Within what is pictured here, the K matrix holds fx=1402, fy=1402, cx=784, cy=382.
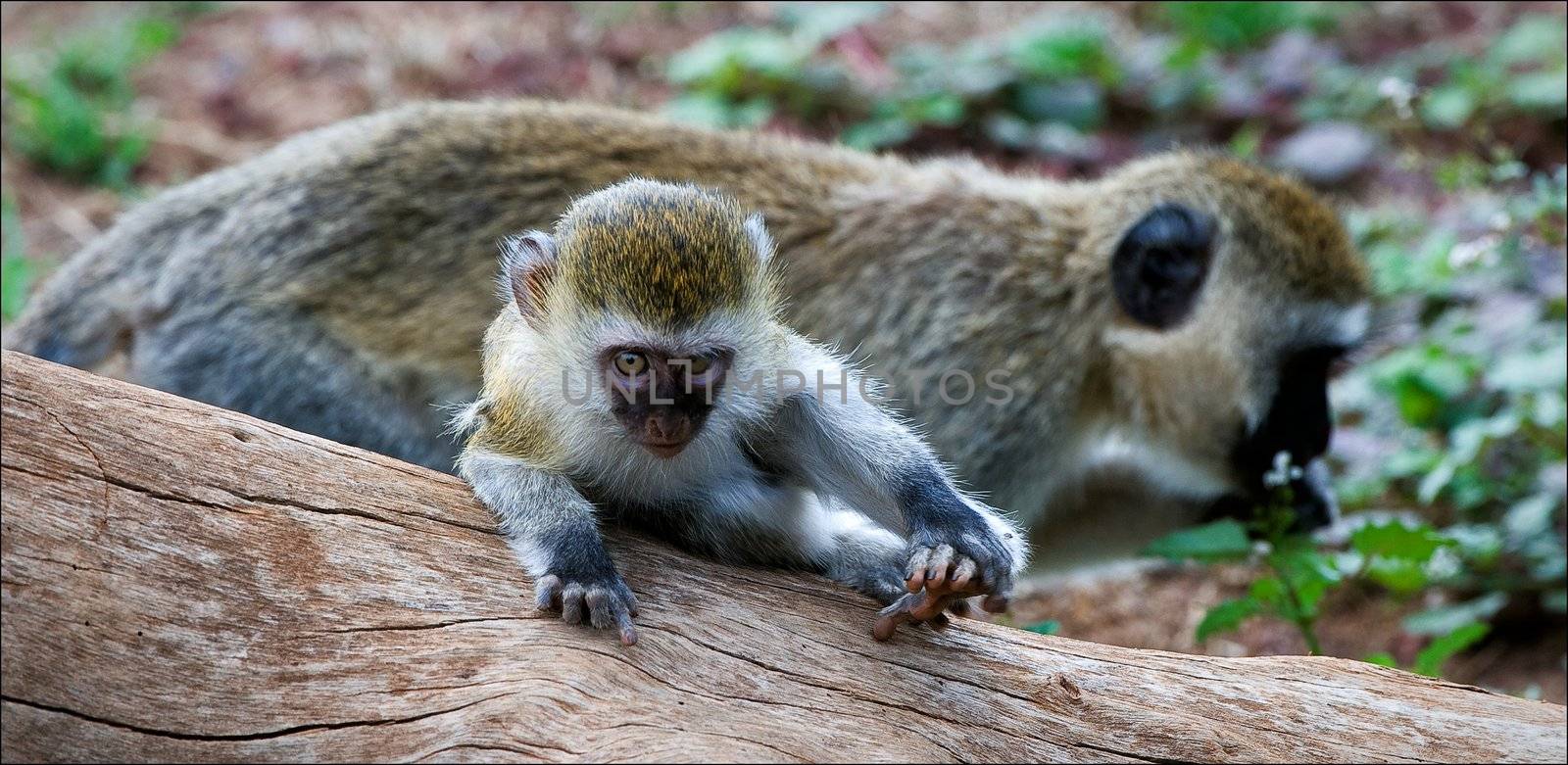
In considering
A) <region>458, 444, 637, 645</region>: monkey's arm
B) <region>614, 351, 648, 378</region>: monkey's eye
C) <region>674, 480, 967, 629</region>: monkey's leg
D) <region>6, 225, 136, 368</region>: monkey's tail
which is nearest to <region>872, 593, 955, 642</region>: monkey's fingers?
<region>674, 480, 967, 629</region>: monkey's leg

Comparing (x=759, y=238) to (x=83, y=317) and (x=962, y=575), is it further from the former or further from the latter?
(x=83, y=317)

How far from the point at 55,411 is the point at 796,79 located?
564 cm

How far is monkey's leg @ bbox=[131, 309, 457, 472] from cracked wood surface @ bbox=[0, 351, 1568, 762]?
1.19 metres

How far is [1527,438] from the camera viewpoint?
5.02 meters

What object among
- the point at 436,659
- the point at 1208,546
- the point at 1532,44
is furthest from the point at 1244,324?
the point at 1532,44

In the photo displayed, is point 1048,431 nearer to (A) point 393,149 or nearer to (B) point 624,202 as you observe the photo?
(B) point 624,202

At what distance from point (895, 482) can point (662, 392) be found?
0.57 metres

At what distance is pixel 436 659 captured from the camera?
2666 millimetres

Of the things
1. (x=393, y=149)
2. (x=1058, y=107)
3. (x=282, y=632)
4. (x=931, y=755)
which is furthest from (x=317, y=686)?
(x=1058, y=107)

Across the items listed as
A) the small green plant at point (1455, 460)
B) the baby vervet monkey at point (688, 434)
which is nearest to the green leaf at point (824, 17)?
the small green plant at point (1455, 460)

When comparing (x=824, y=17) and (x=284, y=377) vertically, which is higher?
(x=824, y=17)

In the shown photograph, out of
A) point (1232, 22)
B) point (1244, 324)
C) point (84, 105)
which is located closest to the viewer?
point (1244, 324)

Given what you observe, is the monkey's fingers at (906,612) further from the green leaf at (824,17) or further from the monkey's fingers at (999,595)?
the green leaf at (824,17)

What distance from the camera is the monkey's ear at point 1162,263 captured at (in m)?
4.45
